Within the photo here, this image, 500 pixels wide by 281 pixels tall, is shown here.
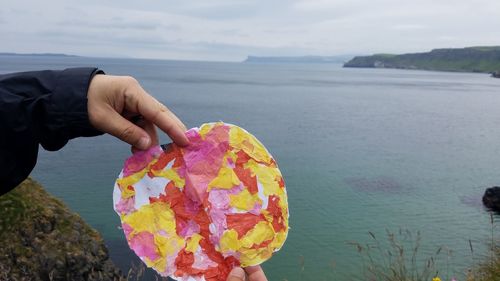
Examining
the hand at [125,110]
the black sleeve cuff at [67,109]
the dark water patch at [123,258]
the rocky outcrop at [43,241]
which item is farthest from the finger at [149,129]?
the dark water patch at [123,258]

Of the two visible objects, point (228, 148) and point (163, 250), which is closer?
point (163, 250)

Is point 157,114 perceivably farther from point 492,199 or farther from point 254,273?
→ point 492,199

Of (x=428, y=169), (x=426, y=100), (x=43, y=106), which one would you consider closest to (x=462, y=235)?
(x=428, y=169)

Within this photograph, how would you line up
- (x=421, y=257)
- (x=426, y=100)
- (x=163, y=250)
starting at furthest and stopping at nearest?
(x=426, y=100), (x=421, y=257), (x=163, y=250)

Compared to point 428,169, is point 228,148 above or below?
above

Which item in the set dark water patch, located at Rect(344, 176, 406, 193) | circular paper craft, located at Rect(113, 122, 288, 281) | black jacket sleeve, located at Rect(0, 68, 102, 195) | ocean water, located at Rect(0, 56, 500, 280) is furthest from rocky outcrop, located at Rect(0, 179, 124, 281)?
dark water patch, located at Rect(344, 176, 406, 193)

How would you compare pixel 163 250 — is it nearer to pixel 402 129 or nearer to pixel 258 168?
pixel 258 168

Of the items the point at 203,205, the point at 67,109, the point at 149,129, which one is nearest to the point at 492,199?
the point at 203,205
